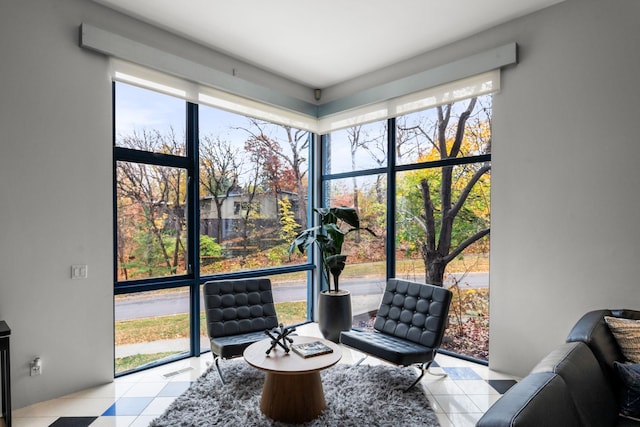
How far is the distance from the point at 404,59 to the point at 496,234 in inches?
82.5

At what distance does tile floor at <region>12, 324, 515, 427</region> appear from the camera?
8.35ft

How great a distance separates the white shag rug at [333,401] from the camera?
248 cm

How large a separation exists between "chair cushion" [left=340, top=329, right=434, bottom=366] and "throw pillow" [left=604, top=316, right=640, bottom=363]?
1.29 m

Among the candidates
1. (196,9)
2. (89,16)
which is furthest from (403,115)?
(89,16)

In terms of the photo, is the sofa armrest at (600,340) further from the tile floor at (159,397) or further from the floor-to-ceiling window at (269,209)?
the floor-to-ceiling window at (269,209)

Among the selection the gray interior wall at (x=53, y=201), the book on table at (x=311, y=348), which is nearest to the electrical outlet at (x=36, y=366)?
the gray interior wall at (x=53, y=201)

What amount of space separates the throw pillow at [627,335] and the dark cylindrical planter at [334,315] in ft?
8.03

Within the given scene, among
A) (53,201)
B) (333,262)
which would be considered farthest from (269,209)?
(53,201)

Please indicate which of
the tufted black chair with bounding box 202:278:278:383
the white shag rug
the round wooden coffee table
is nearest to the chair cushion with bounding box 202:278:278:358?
the tufted black chair with bounding box 202:278:278:383

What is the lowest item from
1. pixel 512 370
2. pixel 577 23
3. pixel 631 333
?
pixel 512 370

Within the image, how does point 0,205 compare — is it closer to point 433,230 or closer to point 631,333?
point 433,230

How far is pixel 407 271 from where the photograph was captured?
4.19 m

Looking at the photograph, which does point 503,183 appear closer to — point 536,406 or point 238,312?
point 536,406

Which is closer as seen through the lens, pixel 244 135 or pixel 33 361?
pixel 33 361
